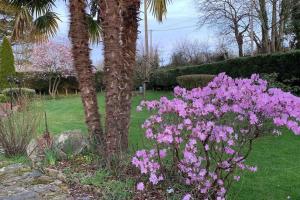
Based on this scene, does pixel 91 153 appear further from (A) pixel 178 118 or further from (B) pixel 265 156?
(B) pixel 265 156

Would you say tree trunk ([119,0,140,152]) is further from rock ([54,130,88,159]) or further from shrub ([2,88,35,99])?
shrub ([2,88,35,99])

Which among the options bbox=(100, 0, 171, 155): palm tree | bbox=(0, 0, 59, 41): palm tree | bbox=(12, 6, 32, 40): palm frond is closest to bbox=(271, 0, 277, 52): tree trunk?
bbox=(0, 0, 59, 41): palm tree

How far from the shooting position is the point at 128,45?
628 cm

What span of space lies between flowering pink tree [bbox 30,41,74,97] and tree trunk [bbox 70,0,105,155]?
83.3ft

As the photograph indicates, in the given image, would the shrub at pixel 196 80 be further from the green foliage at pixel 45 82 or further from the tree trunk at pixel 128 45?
the green foliage at pixel 45 82

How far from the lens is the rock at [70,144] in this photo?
6204mm

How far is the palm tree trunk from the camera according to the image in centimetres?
584

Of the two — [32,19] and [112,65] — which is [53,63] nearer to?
[32,19]

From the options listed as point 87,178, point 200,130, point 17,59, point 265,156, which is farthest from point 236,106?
point 17,59

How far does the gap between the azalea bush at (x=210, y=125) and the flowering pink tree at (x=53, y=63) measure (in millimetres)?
27630

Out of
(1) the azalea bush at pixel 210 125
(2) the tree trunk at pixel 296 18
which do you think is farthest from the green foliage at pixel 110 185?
(2) the tree trunk at pixel 296 18

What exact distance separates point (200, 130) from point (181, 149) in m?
0.79

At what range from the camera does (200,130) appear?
4.18m

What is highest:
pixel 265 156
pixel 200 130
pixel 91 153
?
pixel 200 130
